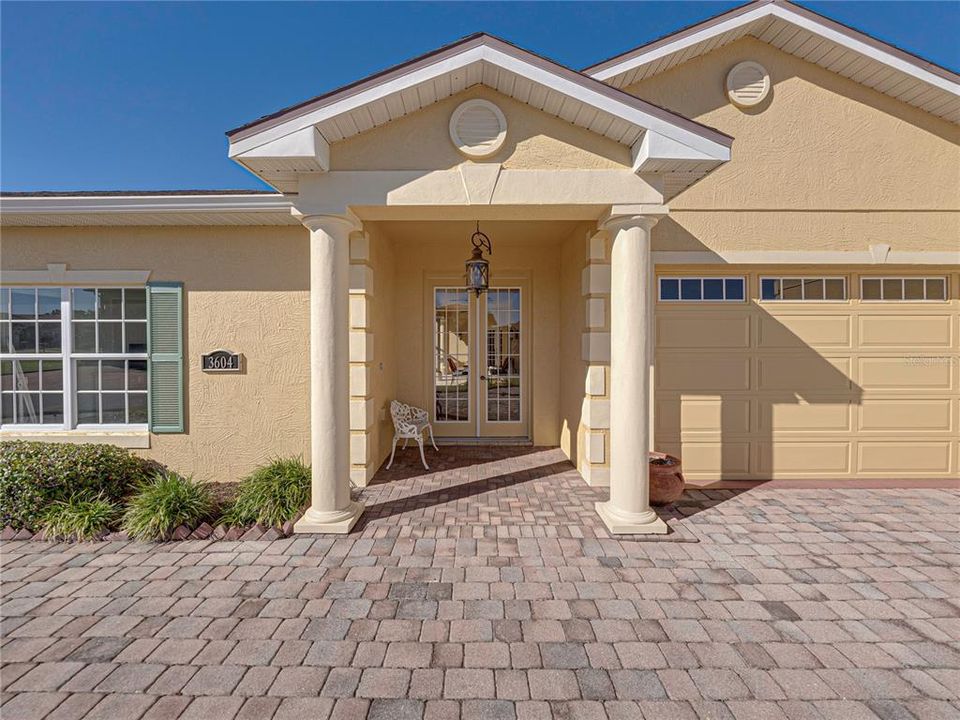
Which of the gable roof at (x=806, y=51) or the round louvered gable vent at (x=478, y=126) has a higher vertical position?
the gable roof at (x=806, y=51)

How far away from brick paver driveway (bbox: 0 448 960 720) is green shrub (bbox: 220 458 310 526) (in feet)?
1.23

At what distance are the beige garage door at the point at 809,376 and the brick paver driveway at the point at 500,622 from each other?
1.18 meters

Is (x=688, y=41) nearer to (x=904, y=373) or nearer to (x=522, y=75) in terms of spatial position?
(x=522, y=75)

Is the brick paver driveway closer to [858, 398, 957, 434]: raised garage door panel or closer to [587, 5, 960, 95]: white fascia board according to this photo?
[858, 398, 957, 434]: raised garage door panel

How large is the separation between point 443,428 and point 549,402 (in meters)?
1.77

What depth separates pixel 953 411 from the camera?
5.27 m

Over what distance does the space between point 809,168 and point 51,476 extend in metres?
8.81

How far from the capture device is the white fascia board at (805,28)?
4793 millimetres

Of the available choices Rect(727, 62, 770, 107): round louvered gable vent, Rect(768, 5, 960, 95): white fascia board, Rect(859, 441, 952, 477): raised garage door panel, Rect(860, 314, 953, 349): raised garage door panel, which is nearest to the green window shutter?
Rect(727, 62, 770, 107): round louvered gable vent

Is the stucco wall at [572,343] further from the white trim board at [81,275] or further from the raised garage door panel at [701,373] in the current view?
the white trim board at [81,275]

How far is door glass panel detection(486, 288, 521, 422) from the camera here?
271 inches

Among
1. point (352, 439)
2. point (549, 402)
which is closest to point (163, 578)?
point (352, 439)

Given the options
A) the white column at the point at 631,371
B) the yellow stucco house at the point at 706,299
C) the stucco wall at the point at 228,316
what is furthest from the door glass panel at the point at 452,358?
the white column at the point at 631,371

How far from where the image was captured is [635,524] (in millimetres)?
3680
